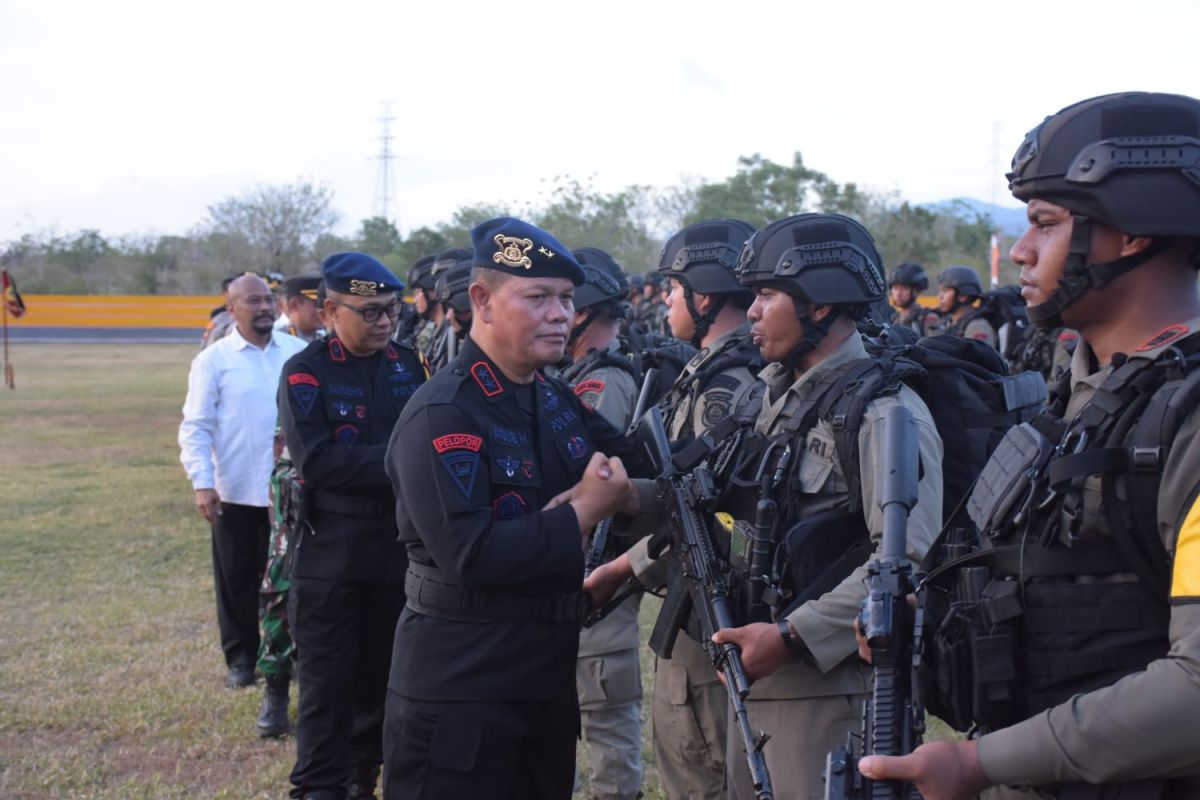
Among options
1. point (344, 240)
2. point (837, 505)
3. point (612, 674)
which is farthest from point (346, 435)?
point (344, 240)

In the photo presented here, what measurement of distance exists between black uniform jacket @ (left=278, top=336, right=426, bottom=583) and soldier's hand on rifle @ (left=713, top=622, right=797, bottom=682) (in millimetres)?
2163

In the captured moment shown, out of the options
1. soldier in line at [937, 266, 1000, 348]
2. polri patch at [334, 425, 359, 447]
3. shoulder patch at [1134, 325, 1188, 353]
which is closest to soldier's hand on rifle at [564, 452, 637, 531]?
shoulder patch at [1134, 325, 1188, 353]

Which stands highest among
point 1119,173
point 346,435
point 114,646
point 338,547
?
point 1119,173

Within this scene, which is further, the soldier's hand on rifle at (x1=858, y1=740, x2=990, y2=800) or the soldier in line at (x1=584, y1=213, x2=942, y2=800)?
the soldier in line at (x1=584, y1=213, x2=942, y2=800)

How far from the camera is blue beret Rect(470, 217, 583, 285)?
3.21m

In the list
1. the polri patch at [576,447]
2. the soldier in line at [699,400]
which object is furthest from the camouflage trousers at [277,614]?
the polri patch at [576,447]

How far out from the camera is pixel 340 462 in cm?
468

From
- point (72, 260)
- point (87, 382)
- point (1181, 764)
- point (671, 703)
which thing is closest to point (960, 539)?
point (1181, 764)

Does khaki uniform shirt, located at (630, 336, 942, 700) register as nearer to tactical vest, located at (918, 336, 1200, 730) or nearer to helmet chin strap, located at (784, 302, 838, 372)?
helmet chin strap, located at (784, 302, 838, 372)

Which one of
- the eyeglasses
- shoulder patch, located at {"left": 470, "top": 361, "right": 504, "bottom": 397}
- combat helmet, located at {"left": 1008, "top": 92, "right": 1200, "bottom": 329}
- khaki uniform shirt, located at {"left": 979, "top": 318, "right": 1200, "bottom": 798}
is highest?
combat helmet, located at {"left": 1008, "top": 92, "right": 1200, "bottom": 329}

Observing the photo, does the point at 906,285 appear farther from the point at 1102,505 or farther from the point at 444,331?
the point at 1102,505

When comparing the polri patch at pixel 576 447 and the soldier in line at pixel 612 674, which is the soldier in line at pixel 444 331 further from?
the polri patch at pixel 576 447

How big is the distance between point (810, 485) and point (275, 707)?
12.6 feet

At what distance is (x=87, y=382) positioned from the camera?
84.2ft
